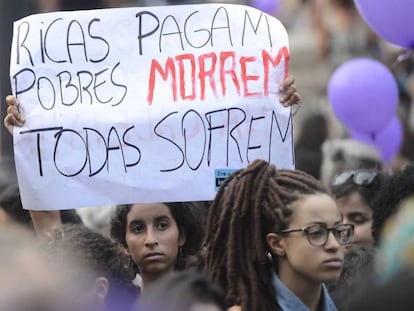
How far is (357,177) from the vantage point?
5.99 m

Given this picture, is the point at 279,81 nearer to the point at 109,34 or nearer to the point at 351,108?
the point at 109,34

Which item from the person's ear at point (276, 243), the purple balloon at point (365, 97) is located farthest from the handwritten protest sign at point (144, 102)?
the purple balloon at point (365, 97)

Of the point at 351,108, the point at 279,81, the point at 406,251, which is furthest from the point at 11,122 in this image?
the point at 351,108

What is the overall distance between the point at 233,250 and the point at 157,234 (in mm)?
756

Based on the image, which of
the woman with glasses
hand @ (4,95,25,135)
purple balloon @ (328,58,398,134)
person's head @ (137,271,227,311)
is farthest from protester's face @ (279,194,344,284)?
purple balloon @ (328,58,398,134)

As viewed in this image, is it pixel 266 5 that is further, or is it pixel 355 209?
pixel 266 5

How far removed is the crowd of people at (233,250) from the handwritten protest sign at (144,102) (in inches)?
4.5

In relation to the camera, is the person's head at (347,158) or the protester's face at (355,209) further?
the person's head at (347,158)

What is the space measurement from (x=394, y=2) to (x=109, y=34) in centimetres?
155

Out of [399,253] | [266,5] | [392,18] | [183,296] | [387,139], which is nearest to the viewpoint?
[399,253]

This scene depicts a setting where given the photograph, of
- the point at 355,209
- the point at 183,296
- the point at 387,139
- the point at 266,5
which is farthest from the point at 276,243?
the point at 266,5

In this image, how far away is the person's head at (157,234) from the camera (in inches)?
187

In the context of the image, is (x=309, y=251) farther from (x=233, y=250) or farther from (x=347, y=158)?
(x=347, y=158)

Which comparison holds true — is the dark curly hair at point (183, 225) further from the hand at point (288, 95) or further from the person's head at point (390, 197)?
the person's head at point (390, 197)
